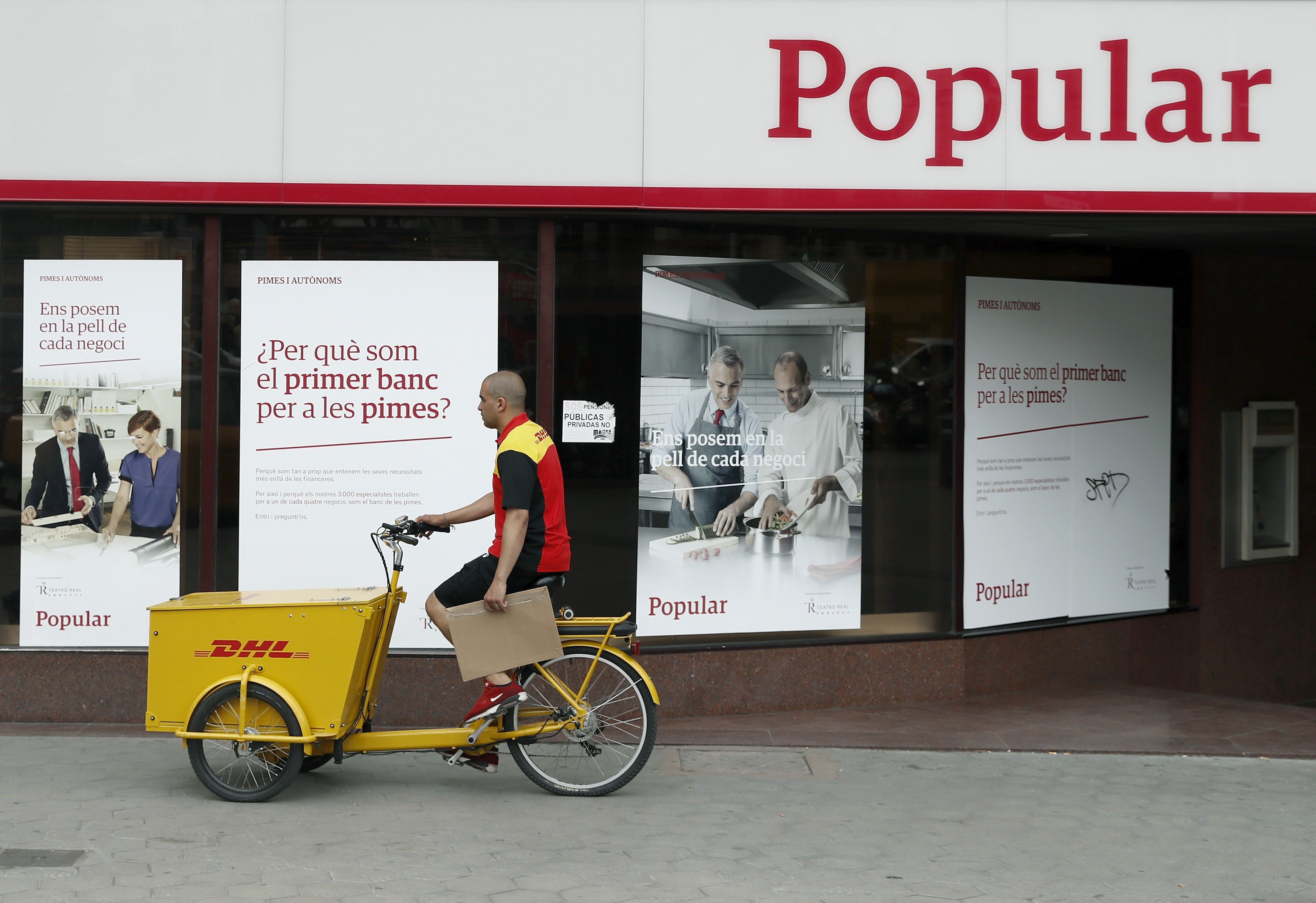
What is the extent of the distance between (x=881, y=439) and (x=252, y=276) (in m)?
3.89

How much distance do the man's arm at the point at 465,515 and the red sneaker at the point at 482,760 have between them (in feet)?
3.47

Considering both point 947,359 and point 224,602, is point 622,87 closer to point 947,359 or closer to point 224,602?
point 947,359

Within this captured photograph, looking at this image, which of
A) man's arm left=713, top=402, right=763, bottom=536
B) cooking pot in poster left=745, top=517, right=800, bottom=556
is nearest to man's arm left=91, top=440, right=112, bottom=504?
man's arm left=713, top=402, right=763, bottom=536

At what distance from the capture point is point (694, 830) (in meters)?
5.46

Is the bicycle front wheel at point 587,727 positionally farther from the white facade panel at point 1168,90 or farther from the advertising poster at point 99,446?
the white facade panel at point 1168,90

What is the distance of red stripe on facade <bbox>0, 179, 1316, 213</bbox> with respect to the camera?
7.20m

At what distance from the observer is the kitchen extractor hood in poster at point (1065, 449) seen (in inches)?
324

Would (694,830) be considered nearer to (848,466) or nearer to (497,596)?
(497,596)

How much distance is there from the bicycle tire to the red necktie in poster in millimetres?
A: 2367

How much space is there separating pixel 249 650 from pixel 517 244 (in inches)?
113

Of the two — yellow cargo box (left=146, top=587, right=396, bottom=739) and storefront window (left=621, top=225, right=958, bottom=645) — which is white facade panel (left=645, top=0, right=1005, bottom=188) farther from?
yellow cargo box (left=146, top=587, right=396, bottom=739)

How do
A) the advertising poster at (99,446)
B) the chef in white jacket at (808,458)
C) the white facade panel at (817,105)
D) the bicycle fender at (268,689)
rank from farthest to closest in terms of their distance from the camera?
the chef in white jacket at (808,458) < the advertising poster at (99,446) < the white facade panel at (817,105) < the bicycle fender at (268,689)

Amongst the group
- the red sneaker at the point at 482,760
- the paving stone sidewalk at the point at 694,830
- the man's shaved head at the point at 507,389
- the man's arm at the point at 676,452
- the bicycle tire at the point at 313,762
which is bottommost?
the paving stone sidewalk at the point at 694,830

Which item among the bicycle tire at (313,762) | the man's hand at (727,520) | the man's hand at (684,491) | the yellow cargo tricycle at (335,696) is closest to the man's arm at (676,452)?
the man's hand at (684,491)
